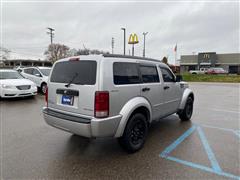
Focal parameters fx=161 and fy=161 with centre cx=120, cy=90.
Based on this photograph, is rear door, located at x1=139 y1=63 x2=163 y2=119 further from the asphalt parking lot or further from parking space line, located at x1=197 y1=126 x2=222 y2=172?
parking space line, located at x1=197 y1=126 x2=222 y2=172

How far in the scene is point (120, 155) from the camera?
3.09 meters

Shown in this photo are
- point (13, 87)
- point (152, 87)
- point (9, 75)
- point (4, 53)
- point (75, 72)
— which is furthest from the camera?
point (4, 53)

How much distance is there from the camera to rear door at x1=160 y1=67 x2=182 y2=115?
4.09 meters

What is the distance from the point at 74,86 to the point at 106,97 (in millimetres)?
673

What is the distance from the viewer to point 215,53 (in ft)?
152

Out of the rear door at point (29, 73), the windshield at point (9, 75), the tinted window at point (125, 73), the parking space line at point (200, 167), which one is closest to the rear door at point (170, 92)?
the tinted window at point (125, 73)

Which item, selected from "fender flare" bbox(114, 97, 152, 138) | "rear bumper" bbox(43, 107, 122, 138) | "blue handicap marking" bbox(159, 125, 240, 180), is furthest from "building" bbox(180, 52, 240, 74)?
"rear bumper" bbox(43, 107, 122, 138)

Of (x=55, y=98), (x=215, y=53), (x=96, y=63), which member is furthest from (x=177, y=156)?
(x=215, y=53)

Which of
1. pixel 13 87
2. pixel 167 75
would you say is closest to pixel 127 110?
pixel 167 75

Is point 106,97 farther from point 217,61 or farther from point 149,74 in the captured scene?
point 217,61

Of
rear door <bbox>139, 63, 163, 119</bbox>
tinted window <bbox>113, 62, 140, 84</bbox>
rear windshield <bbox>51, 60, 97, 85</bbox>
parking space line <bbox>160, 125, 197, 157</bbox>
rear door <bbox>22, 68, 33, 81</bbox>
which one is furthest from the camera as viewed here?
rear door <bbox>22, 68, 33, 81</bbox>

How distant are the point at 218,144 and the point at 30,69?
38.8ft

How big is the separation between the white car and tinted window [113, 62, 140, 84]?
6961 mm

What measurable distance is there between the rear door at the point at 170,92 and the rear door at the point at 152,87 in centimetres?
26
